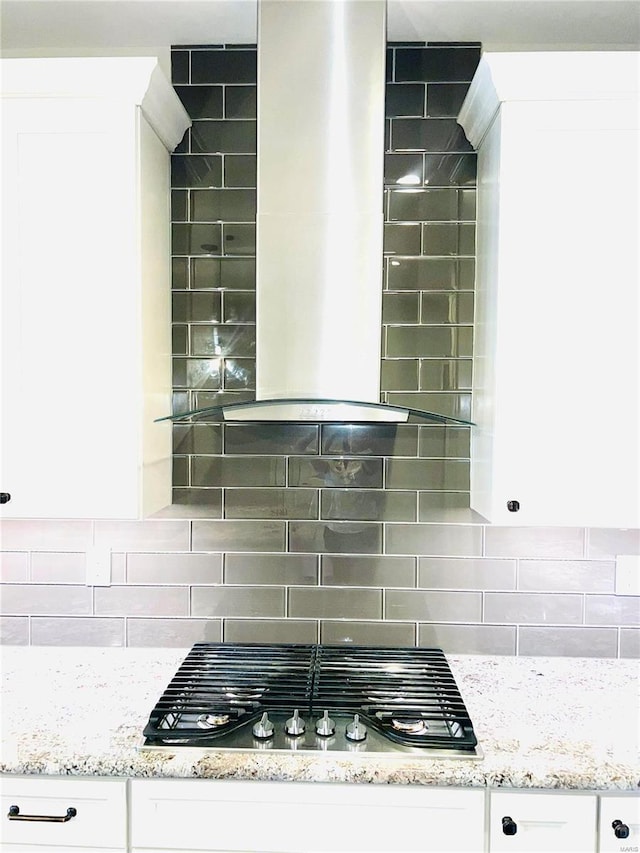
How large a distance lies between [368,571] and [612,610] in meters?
0.71

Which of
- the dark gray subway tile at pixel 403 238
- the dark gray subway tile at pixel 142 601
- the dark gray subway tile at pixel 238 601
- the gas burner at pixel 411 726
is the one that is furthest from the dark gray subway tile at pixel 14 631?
the dark gray subway tile at pixel 403 238

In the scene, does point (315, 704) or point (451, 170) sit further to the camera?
point (451, 170)

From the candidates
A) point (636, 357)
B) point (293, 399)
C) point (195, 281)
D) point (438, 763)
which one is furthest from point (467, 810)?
point (195, 281)

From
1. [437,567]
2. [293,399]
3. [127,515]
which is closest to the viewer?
[293,399]

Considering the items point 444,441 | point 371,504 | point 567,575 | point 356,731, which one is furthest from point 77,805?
point 567,575

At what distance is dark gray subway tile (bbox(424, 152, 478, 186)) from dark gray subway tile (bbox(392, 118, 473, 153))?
0.02 metres

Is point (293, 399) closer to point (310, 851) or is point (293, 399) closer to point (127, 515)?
point (127, 515)

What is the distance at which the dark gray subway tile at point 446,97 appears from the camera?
200cm

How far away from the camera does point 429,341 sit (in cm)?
204

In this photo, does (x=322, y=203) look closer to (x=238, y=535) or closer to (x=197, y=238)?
(x=197, y=238)

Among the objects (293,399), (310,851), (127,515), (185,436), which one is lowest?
(310,851)

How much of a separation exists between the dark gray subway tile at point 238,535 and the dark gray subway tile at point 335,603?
0.16 meters

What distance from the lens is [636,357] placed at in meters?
1.64

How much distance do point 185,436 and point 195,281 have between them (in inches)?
17.8
